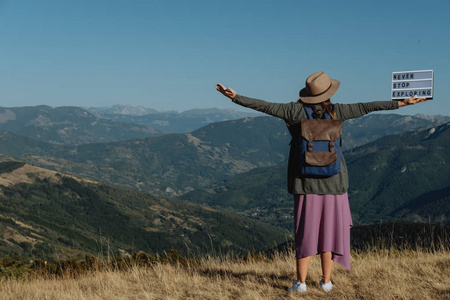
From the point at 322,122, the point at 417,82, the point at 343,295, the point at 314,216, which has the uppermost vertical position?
the point at 417,82

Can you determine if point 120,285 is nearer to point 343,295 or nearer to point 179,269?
point 179,269

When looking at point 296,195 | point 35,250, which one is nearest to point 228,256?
point 296,195

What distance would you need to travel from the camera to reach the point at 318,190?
309 inches

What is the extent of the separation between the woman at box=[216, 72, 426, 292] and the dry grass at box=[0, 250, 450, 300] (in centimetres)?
61

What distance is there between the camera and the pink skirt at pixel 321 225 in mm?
7992

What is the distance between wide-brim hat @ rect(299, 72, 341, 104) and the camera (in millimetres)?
7750

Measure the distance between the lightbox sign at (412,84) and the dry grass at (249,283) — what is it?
342cm

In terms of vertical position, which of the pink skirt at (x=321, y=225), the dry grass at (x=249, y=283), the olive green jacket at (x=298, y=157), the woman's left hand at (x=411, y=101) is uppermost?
the woman's left hand at (x=411, y=101)

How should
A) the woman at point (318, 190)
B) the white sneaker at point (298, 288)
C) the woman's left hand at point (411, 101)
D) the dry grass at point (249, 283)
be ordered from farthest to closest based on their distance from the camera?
the woman's left hand at point (411, 101)
the white sneaker at point (298, 288)
the woman at point (318, 190)
the dry grass at point (249, 283)

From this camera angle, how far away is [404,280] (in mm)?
8281

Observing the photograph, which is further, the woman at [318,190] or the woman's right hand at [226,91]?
the woman at [318,190]

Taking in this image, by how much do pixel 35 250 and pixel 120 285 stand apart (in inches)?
8326

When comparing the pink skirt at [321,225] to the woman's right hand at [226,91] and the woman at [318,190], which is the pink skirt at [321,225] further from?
the woman's right hand at [226,91]

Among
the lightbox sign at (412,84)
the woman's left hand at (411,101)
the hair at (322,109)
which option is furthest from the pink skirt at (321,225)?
the lightbox sign at (412,84)
